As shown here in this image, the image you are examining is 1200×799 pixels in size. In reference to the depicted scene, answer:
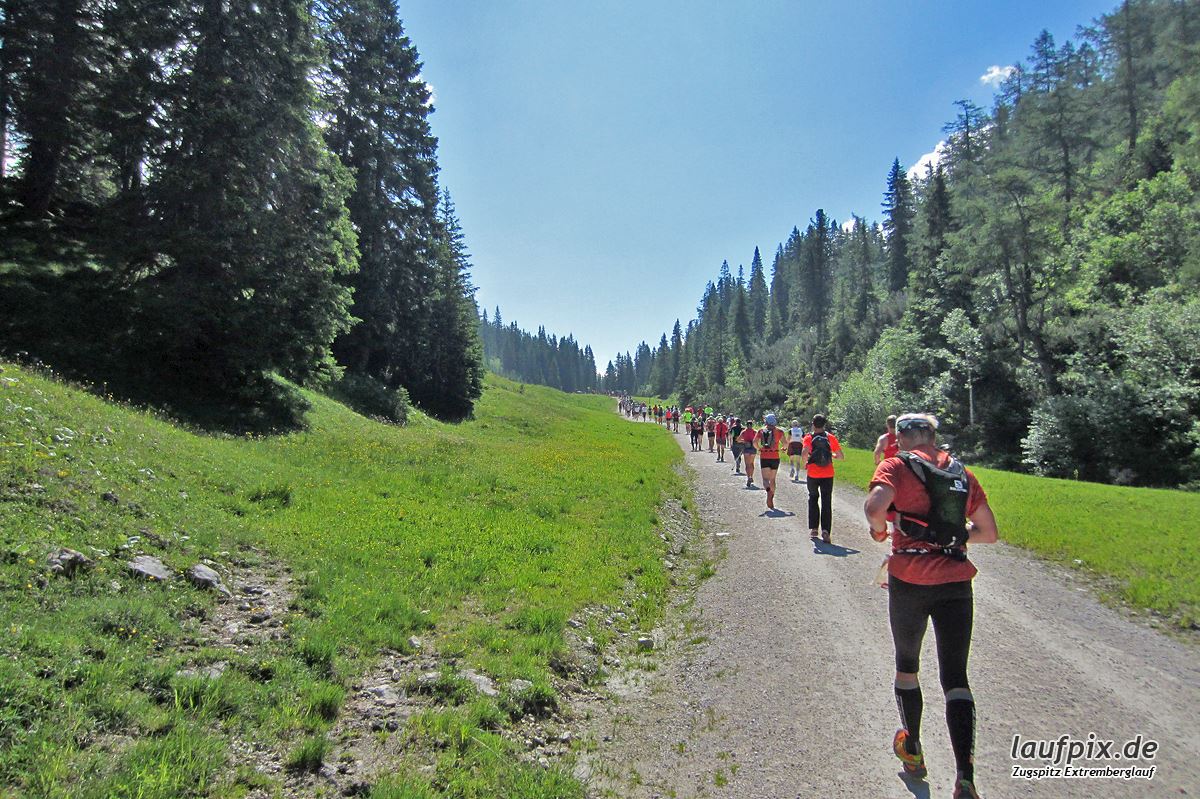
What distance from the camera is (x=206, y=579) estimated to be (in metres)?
6.29

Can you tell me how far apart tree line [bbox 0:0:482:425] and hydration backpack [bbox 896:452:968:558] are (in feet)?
53.6

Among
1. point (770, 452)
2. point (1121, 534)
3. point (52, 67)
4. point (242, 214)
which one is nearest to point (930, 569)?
point (1121, 534)

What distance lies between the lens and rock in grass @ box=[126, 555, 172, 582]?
5.92 m

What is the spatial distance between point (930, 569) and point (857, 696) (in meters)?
2.11

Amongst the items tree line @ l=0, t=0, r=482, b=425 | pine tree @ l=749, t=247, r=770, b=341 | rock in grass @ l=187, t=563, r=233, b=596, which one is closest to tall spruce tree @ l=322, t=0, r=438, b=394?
tree line @ l=0, t=0, r=482, b=425

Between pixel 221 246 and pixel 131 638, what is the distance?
1330 cm

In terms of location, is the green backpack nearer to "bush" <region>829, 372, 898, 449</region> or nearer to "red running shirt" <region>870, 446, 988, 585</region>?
"red running shirt" <region>870, 446, 988, 585</region>

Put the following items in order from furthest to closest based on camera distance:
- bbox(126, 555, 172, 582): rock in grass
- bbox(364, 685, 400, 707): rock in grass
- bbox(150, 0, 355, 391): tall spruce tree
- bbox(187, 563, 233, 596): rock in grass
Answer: bbox(150, 0, 355, 391): tall spruce tree → bbox(187, 563, 233, 596): rock in grass → bbox(126, 555, 172, 582): rock in grass → bbox(364, 685, 400, 707): rock in grass

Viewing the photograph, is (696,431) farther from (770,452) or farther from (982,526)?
(982,526)

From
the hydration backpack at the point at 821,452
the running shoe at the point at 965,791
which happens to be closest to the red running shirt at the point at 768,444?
the hydration backpack at the point at 821,452

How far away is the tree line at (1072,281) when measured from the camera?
23453 mm

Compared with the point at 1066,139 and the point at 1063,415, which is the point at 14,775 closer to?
the point at 1063,415

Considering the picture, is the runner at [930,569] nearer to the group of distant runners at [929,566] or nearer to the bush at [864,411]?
the group of distant runners at [929,566]

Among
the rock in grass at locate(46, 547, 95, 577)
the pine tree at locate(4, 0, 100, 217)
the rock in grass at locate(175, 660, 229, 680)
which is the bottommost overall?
the rock in grass at locate(175, 660, 229, 680)
